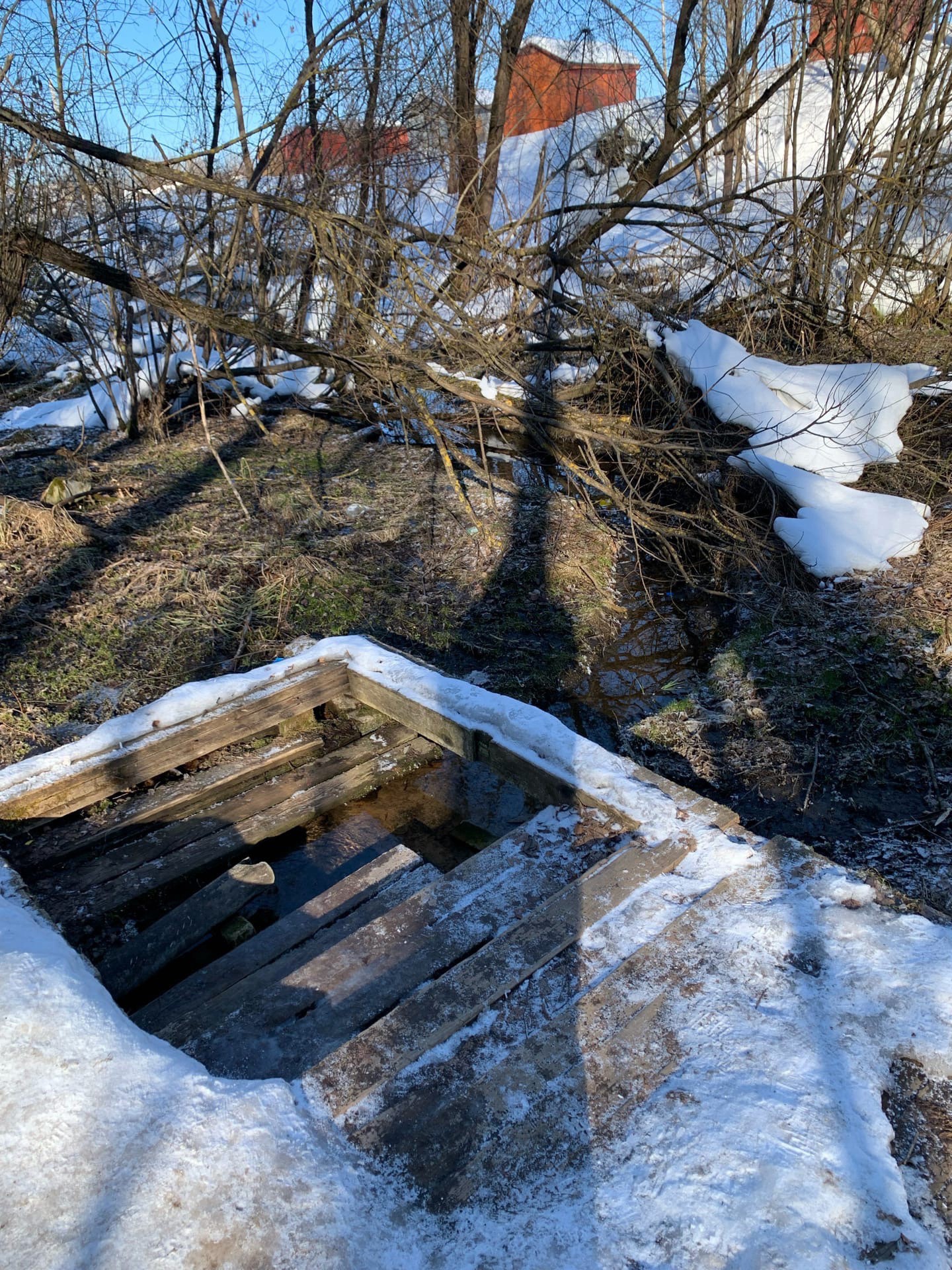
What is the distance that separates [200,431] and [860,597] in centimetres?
691

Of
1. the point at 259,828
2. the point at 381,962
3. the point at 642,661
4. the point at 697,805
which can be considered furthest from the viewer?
the point at 642,661

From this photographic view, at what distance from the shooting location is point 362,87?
8.12 meters

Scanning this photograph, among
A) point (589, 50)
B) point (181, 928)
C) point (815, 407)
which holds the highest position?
point (589, 50)

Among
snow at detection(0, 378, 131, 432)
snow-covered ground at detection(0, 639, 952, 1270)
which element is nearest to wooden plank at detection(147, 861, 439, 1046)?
snow-covered ground at detection(0, 639, 952, 1270)

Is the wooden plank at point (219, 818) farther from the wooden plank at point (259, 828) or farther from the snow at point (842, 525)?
the snow at point (842, 525)

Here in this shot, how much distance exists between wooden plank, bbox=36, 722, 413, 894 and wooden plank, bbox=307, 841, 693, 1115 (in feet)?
4.39

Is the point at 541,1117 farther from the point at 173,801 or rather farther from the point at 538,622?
the point at 538,622

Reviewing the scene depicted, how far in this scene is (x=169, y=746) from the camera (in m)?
3.29

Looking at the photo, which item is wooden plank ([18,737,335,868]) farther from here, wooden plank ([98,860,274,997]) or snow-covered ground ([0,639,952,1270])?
snow-covered ground ([0,639,952,1270])

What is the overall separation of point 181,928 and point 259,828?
20.9 inches

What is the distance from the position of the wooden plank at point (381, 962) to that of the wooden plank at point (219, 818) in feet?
2.64

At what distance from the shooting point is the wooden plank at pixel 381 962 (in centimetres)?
207

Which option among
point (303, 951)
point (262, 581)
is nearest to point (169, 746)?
point (303, 951)

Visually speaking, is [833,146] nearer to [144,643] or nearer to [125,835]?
[144,643]
